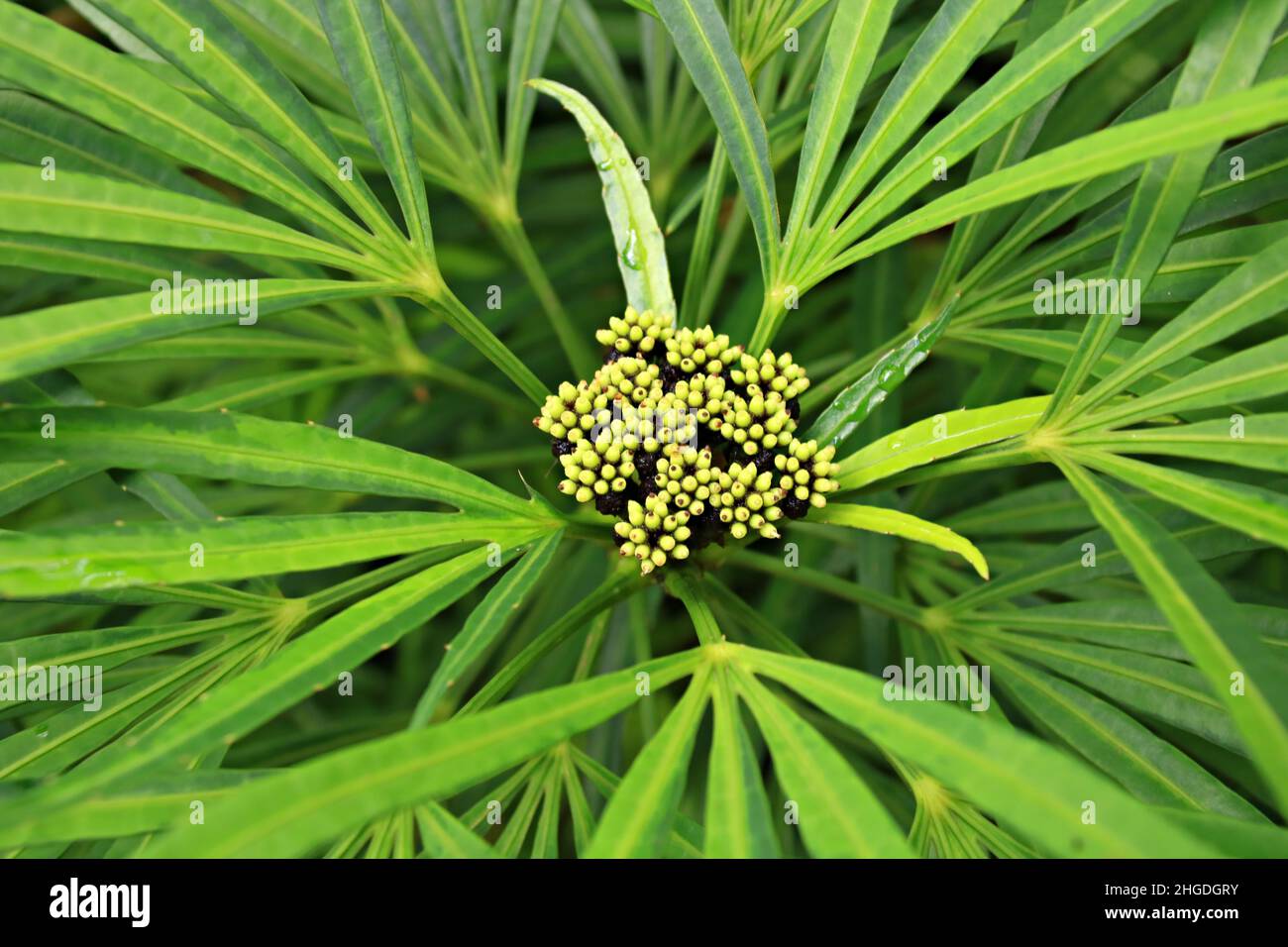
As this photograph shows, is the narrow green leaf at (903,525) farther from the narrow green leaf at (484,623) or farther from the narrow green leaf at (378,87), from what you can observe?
the narrow green leaf at (378,87)

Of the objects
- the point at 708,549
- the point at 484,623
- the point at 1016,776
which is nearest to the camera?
the point at 1016,776

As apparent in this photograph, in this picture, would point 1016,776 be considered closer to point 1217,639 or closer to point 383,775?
point 1217,639

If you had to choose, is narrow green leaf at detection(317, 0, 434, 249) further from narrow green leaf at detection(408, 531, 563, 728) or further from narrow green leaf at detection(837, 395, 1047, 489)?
narrow green leaf at detection(837, 395, 1047, 489)

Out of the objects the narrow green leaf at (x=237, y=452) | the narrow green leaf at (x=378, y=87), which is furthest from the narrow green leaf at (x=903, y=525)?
the narrow green leaf at (x=378, y=87)

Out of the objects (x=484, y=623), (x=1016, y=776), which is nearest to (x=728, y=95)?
(x=484, y=623)

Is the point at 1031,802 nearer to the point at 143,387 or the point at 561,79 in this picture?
the point at 561,79

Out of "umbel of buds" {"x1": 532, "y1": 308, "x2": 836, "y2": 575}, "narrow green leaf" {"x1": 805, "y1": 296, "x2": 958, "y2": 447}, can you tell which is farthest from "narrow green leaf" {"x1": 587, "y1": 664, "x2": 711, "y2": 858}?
"narrow green leaf" {"x1": 805, "y1": 296, "x2": 958, "y2": 447}
